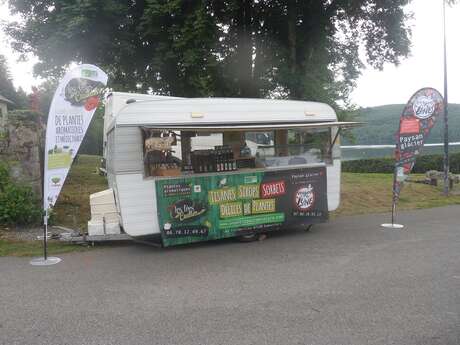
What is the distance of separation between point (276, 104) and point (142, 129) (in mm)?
2680

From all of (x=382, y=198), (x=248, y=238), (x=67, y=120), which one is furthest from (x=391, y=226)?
(x=67, y=120)

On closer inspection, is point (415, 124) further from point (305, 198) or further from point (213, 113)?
point (213, 113)

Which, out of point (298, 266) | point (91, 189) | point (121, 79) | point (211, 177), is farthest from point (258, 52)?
point (298, 266)

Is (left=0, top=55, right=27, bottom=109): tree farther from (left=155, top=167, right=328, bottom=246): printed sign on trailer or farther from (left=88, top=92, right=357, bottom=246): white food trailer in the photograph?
(left=155, top=167, right=328, bottom=246): printed sign on trailer

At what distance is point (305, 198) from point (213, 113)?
2.57 m

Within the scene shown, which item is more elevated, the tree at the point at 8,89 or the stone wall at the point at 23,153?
the tree at the point at 8,89

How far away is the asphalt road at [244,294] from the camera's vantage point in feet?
14.3

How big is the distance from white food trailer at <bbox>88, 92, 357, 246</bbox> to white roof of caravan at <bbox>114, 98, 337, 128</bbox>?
0.06 feet

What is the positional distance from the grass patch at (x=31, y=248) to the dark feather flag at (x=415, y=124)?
6930 mm

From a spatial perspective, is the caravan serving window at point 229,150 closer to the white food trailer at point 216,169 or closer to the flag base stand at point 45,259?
the white food trailer at point 216,169

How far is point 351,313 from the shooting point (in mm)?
4805

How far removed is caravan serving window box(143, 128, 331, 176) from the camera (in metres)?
7.88

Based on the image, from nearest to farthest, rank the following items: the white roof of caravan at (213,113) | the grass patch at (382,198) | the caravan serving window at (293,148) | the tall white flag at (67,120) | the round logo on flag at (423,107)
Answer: the tall white flag at (67,120) < the white roof of caravan at (213,113) < the caravan serving window at (293,148) < the round logo on flag at (423,107) < the grass patch at (382,198)

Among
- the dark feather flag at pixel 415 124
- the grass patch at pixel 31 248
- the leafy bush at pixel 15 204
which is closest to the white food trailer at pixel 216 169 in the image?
the grass patch at pixel 31 248
